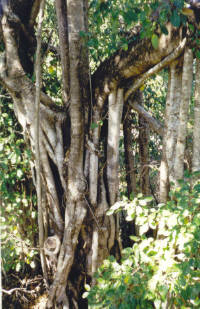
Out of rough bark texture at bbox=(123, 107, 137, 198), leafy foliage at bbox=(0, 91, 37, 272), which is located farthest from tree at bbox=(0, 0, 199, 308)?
rough bark texture at bbox=(123, 107, 137, 198)

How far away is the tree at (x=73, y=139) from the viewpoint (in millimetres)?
2068

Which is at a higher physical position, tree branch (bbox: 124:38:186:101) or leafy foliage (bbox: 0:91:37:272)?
tree branch (bbox: 124:38:186:101)

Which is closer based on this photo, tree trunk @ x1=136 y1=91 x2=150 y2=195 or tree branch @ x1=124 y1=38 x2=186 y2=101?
tree branch @ x1=124 y1=38 x2=186 y2=101

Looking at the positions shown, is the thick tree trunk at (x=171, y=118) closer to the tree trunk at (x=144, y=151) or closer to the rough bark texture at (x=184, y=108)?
the rough bark texture at (x=184, y=108)

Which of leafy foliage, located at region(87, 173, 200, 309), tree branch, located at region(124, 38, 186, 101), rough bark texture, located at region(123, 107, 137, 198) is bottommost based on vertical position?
leafy foliage, located at region(87, 173, 200, 309)

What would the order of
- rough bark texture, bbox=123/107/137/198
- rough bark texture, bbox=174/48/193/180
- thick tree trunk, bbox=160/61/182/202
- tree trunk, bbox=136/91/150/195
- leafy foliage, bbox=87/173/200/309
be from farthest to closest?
tree trunk, bbox=136/91/150/195 → rough bark texture, bbox=123/107/137/198 → thick tree trunk, bbox=160/61/182/202 → rough bark texture, bbox=174/48/193/180 → leafy foliage, bbox=87/173/200/309

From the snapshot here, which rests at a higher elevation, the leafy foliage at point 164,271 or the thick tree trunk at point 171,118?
the thick tree trunk at point 171,118

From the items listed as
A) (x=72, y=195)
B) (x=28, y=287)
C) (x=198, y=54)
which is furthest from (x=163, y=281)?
(x=28, y=287)

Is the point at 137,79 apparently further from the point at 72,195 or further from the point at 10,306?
the point at 10,306

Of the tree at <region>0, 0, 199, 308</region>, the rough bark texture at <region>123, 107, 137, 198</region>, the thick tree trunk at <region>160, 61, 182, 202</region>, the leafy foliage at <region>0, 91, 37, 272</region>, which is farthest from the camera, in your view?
the rough bark texture at <region>123, 107, 137, 198</region>

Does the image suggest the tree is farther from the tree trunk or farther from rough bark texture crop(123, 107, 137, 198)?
the tree trunk

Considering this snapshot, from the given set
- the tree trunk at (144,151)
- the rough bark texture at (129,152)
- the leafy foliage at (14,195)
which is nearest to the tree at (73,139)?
the leafy foliage at (14,195)

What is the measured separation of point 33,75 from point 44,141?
0.55 meters

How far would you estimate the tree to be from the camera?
207 centimetres
